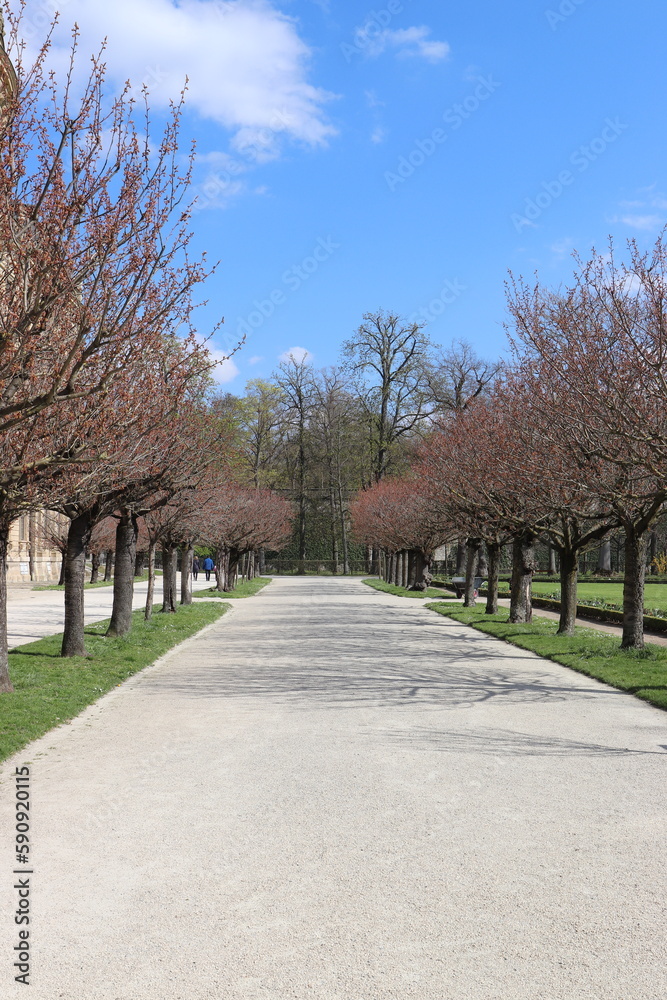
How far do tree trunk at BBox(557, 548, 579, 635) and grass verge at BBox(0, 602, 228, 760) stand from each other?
8242mm

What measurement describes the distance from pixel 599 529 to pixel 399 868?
632 inches

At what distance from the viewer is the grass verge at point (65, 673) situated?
9.62 metres

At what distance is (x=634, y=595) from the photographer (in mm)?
16781

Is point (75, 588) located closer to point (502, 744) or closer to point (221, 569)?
point (502, 744)

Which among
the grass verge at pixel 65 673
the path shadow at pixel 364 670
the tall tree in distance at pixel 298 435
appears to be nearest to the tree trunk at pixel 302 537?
the tall tree in distance at pixel 298 435

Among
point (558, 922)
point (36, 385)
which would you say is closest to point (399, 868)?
point (558, 922)

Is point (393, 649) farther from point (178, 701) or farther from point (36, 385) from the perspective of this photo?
point (36, 385)

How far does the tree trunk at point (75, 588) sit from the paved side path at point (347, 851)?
14.2ft

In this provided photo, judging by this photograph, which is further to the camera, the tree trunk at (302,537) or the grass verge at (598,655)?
the tree trunk at (302,537)

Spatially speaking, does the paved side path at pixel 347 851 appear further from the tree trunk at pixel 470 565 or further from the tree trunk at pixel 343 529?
the tree trunk at pixel 343 529

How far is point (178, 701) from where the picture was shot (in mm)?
11562

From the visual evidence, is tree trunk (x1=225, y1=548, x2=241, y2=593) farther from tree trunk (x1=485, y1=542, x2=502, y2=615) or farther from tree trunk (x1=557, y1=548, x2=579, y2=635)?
tree trunk (x1=557, y1=548, x2=579, y2=635)

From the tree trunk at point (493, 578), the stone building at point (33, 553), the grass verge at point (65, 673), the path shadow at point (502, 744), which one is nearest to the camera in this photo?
the path shadow at point (502, 744)

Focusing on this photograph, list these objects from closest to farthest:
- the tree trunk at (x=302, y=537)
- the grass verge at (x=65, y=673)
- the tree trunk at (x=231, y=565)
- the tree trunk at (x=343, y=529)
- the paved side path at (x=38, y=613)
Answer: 1. the grass verge at (x=65, y=673)
2. the paved side path at (x=38, y=613)
3. the tree trunk at (x=231, y=565)
4. the tree trunk at (x=343, y=529)
5. the tree trunk at (x=302, y=537)
